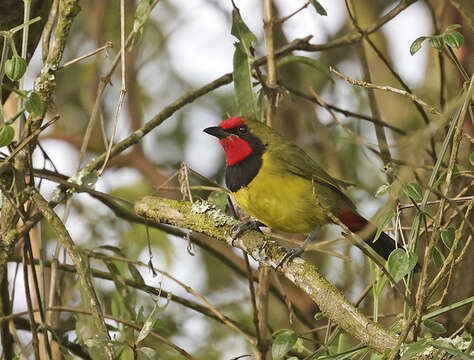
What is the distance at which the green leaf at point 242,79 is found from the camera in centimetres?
297

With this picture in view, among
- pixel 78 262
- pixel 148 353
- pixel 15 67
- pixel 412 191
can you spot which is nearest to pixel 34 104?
pixel 15 67

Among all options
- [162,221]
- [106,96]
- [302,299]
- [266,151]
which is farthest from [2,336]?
[106,96]

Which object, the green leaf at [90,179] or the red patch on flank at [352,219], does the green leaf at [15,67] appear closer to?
the green leaf at [90,179]

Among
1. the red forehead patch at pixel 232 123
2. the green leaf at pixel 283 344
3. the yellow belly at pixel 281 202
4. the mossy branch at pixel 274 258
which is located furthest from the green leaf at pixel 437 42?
the red forehead patch at pixel 232 123

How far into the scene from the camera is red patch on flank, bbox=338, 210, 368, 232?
3.41 m

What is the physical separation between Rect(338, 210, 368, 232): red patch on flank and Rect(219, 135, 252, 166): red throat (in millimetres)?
544

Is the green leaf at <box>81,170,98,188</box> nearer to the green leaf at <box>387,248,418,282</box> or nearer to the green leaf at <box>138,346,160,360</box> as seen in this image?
the green leaf at <box>138,346,160,360</box>

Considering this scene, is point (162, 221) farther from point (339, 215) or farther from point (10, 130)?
point (339, 215)

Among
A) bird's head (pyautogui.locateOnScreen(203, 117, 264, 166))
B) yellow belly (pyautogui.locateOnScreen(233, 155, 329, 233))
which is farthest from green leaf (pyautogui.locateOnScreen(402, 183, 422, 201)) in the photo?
bird's head (pyautogui.locateOnScreen(203, 117, 264, 166))

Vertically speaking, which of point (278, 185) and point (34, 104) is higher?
point (34, 104)

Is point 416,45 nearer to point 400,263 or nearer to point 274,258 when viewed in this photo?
point 400,263

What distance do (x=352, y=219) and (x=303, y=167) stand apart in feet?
1.25

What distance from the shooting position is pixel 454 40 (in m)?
1.98

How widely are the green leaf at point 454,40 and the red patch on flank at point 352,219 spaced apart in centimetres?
151
